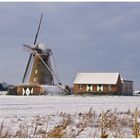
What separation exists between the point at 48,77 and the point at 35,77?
2.10 metres

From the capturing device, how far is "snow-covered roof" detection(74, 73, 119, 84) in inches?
2982

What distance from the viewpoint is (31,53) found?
7050 centimetres

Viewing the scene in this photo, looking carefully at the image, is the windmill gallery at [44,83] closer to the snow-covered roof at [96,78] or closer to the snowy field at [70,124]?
the snow-covered roof at [96,78]

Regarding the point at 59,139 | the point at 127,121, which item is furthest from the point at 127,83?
the point at 59,139

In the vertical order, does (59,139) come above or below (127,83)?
below

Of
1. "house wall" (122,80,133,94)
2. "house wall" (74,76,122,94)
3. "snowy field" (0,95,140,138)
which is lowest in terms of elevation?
"snowy field" (0,95,140,138)

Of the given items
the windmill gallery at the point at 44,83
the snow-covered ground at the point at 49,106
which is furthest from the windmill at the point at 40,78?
the snow-covered ground at the point at 49,106

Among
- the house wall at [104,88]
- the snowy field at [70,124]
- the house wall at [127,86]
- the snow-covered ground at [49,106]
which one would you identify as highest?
the house wall at [127,86]

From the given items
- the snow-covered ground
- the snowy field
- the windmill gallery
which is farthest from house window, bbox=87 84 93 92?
the snowy field

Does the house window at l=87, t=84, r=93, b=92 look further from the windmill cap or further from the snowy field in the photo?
the snowy field

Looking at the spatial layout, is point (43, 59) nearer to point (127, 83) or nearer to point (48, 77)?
point (48, 77)

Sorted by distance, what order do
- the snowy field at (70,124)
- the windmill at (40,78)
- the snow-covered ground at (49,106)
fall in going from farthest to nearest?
the windmill at (40,78) → the snow-covered ground at (49,106) → the snowy field at (70,124)

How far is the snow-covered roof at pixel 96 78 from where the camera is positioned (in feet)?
249

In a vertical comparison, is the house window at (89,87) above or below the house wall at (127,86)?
below
